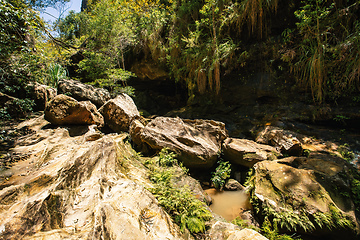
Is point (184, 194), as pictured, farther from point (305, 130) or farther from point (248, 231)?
point (305, 130)

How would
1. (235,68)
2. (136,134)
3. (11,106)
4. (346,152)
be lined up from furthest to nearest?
(235,68)
(136,134)
(11,106)
(346,152)

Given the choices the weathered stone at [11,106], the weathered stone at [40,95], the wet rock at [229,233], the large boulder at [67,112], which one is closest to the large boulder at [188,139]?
the large boulder at [67,112]

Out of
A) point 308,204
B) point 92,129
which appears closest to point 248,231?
point 308,204

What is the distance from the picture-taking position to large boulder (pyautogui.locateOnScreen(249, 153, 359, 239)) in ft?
8.48

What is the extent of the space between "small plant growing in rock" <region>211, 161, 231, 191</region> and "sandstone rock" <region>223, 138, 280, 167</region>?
11.8 inches

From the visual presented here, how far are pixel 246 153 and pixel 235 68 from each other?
Result: 5.10m

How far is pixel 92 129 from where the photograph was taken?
503 cm

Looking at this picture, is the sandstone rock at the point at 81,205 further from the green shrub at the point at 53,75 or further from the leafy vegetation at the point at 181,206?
the green shrub at the point at 53,75

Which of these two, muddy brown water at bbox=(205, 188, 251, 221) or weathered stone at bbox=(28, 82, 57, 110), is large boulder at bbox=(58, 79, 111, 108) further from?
muddy brown water at bbox=(205, 188, 251, 221)

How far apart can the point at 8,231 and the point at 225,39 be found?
28.5 ft

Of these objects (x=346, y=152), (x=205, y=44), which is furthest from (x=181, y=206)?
(x=205, y=44)

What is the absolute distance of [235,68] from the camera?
8031 mm

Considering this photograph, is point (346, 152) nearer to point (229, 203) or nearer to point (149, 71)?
point (229, 203)

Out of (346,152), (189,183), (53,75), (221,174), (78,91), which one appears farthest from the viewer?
(53,75)
